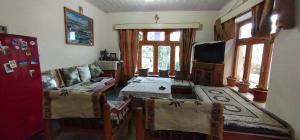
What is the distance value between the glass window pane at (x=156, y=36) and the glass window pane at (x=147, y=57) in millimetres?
283

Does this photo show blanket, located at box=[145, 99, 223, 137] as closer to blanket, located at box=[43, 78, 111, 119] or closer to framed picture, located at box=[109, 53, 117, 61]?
blanket, located at box=[43, 78, 111, 119]

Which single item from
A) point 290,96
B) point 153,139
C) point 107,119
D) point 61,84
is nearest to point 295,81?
point 290,96

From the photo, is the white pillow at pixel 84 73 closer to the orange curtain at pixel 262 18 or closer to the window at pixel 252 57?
the orange curtain at pixel 262 18

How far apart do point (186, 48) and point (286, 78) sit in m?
3.00

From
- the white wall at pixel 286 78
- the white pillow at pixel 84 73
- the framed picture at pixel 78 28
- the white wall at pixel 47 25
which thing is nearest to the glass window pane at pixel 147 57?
the framed picture at pixel 78 28

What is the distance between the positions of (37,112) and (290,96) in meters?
2.94

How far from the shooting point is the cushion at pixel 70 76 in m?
2.96

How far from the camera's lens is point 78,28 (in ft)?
11.7

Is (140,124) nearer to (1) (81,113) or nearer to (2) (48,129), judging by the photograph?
(1) (81,113)

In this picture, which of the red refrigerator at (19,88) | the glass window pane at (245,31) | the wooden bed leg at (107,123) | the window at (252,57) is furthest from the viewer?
the glass window pane at (245,31)

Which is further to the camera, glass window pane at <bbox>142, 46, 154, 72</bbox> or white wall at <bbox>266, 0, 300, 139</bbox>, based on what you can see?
glass window pane at <bbox>142, 46, 154, 72</bbox>

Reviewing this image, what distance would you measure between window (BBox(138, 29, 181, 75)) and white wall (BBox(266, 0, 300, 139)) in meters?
3.04

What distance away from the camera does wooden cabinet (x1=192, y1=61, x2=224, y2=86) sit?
3.52 metres

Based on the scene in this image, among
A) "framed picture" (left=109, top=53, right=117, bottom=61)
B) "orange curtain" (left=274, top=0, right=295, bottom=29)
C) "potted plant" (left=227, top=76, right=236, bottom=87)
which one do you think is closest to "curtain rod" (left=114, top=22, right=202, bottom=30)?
"framed picture" (left=109, top=53, right=117, bottom=61)
